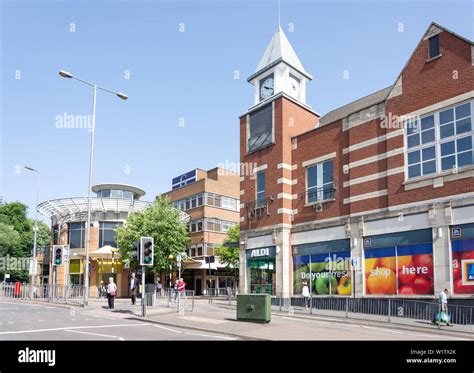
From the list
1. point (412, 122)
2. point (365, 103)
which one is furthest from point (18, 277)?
point (412, 122)

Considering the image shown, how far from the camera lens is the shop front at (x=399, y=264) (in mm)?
22469

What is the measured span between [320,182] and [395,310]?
906 centimetres

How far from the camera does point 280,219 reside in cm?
3041

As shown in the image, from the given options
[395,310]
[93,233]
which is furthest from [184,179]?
[395,310]

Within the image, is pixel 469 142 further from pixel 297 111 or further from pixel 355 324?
pixel 297 111

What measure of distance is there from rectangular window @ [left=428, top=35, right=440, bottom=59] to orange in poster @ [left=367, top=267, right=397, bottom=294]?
10954mm

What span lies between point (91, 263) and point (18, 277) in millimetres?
30762

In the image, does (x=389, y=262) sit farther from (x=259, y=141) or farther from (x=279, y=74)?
(x=279, y=74)

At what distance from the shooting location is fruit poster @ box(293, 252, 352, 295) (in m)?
26.6

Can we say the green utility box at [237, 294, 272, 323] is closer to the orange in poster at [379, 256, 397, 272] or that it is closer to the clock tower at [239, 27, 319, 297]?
the orange in poster at [379, 256, 397, 272]

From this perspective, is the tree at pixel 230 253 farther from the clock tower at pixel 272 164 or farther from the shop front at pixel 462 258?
the shop front at pixel 462 258

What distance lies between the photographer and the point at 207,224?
51.0 m

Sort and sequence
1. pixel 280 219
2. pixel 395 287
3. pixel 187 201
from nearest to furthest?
pixel 395 287
pixel 280 219
pixel 187 201

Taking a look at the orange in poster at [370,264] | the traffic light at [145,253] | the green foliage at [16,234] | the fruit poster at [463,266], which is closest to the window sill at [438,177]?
the fruit poster at [463,266]
